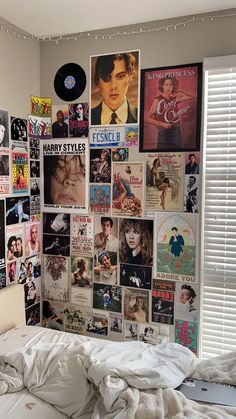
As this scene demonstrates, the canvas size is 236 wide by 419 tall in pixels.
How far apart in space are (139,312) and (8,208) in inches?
41.7

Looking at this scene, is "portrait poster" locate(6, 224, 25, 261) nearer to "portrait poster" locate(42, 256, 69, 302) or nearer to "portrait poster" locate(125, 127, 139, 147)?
"portrait poster" locate(42, 256, 69, 302)

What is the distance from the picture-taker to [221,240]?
221 centimetres

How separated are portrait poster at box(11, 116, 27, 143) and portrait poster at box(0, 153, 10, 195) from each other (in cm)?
13

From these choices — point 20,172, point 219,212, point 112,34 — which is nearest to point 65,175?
point 20,172

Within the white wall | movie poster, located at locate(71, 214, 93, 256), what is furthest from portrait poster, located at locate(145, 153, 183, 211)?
the white wall

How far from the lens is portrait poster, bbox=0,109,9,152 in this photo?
2.28 meters

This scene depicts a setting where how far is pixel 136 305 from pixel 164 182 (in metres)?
0.81

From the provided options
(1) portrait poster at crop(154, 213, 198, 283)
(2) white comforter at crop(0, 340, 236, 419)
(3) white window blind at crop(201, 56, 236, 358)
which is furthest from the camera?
(1) portrait poster at crop(154, 213, 198, 283)

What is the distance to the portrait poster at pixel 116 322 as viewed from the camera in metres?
2.51

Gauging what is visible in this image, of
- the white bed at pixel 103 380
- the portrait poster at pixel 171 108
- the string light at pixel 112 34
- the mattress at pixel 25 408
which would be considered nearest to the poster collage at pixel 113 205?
the portrait poster at pixel 171 108

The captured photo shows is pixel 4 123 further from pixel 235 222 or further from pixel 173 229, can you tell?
pixel 235 222

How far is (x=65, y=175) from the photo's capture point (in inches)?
103

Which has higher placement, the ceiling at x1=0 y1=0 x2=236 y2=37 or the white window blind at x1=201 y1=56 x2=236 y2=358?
the ceiling at x1=0 y1=0 x2=236 y2=37

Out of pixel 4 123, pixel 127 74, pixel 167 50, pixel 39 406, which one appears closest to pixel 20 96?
pixel 4 123
